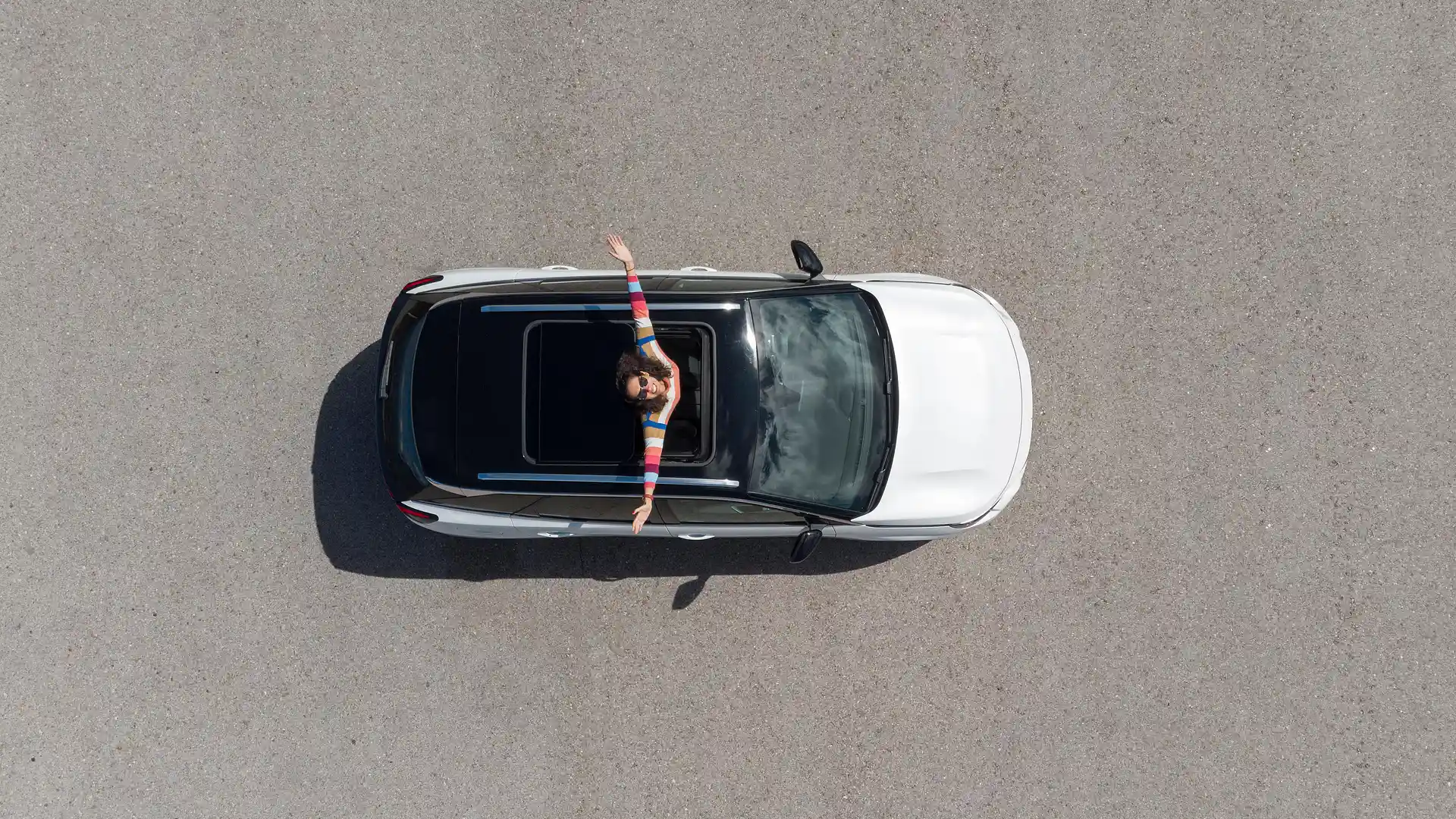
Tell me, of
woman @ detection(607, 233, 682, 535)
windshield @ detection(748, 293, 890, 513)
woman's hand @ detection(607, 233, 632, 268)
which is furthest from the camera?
windshield @ detection(748, 293, 890, 513)

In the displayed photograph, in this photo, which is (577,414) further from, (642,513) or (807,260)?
(807,260)

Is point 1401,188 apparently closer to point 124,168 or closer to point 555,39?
point 555,39

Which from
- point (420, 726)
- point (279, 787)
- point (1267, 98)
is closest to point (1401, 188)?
point (1267, 98)

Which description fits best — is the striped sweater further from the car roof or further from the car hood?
the car hood

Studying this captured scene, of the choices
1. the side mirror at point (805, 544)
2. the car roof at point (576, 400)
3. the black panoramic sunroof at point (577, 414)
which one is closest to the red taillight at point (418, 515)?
the car roof at point (576, 400)

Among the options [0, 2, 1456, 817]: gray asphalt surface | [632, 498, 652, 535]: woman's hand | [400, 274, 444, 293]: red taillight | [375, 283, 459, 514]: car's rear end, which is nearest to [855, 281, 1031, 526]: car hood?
[0, 2, 1456, 817]: gray asphalt surface

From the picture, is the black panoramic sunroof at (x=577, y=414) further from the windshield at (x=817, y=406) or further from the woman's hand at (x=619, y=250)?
the windshield at (x=817, y=406)
